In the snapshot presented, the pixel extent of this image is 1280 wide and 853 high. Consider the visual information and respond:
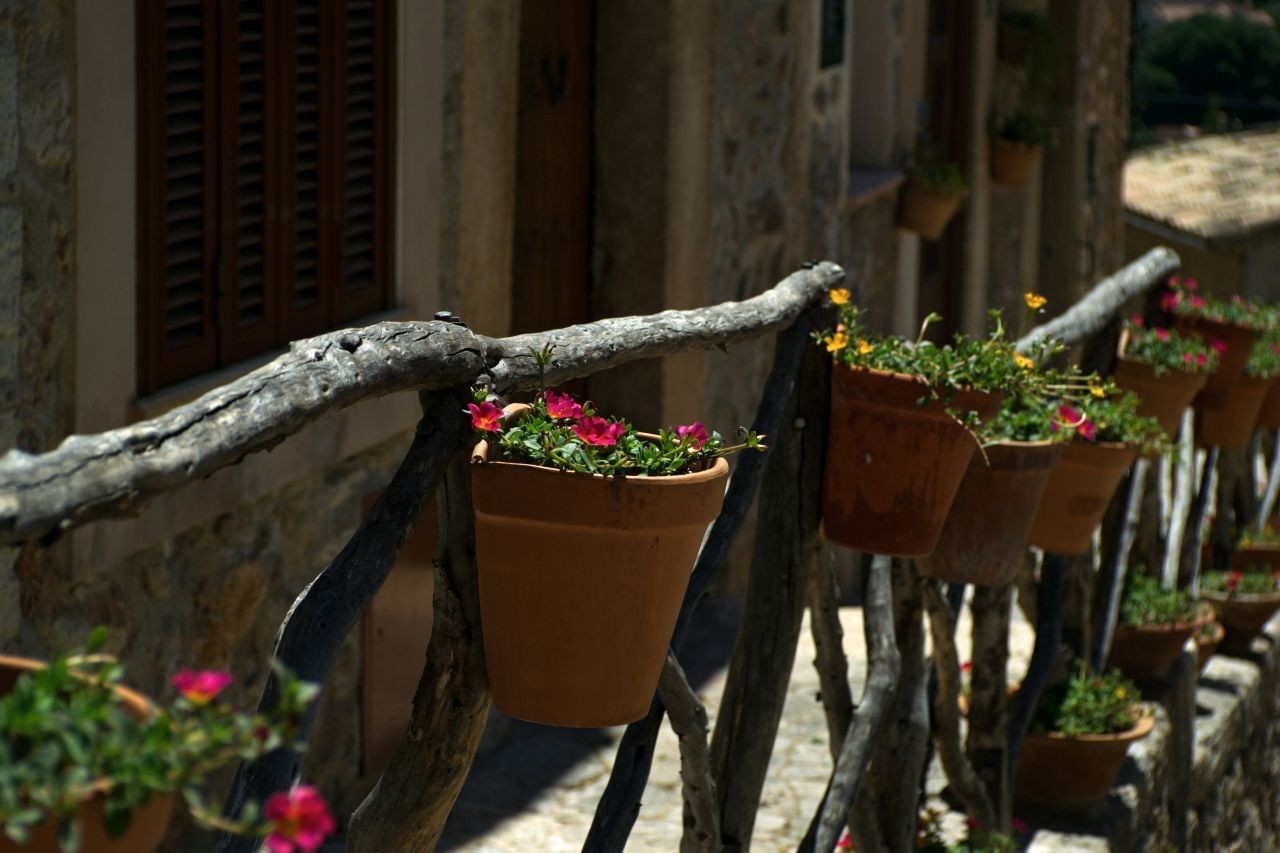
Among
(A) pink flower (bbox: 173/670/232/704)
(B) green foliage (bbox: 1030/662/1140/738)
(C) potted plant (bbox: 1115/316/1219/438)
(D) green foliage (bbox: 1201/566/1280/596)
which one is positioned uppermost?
(A) pink flower (bbox: 173/670/232/704)

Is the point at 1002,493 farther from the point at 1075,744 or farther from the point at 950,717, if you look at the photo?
the point at 1075,744

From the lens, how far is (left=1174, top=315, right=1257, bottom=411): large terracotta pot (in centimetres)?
543

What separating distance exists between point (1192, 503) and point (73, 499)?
569cm

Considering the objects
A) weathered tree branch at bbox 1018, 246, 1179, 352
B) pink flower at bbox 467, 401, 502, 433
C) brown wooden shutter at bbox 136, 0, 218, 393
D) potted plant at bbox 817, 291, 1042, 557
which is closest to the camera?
pink flower at bbox 467, 401, 502, 433

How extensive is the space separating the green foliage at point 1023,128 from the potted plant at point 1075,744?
17.6 feet

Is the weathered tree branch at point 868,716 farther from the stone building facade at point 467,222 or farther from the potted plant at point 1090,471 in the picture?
the stone building facade at point 467,222

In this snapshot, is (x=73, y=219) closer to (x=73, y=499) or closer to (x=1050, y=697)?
(x=73, y=499)

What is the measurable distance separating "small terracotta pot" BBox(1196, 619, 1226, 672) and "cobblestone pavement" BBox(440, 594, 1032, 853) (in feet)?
3.98

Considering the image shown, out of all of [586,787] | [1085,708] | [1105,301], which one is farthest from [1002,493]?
[586,787]

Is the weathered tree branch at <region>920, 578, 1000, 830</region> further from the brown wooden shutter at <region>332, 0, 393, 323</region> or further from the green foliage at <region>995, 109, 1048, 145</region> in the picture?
the green foliage at <region>995, 109, 1048, 145</region>

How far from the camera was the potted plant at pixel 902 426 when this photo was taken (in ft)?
10.2

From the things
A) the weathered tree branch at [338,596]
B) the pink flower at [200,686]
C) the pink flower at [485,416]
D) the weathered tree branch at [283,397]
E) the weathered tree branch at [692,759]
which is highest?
the weathered tree branch at [283,397]

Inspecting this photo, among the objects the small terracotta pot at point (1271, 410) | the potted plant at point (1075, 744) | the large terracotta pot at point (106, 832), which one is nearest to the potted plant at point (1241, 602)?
the small terracotta pot at point (1271, 410)

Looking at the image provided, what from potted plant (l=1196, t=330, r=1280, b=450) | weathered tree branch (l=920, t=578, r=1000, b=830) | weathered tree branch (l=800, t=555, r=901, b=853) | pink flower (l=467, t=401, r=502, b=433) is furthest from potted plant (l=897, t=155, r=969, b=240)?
pink flower (l=467, t=401, r=502, b=433)
